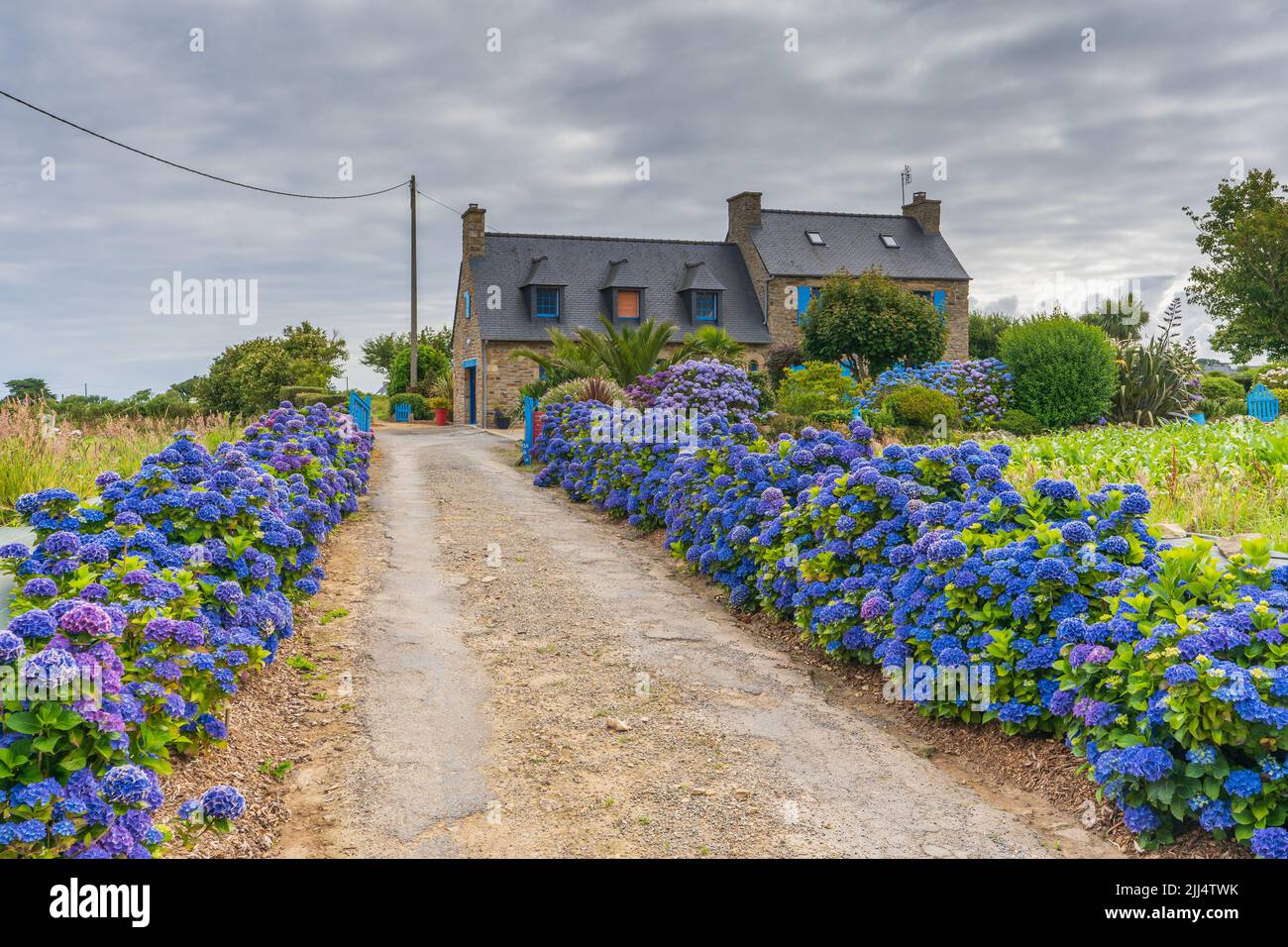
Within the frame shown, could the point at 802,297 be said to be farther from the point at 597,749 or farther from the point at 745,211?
the point at 597,749

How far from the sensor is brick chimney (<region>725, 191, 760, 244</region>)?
113ft

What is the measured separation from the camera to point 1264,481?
8.66 metres

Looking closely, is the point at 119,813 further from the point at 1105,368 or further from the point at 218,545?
the point at 1105,368

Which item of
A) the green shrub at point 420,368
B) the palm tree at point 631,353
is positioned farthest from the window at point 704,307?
the palm tree at point 631,353

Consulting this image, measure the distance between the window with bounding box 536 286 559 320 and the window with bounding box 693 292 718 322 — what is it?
447 cm

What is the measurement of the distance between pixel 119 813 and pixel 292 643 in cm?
320

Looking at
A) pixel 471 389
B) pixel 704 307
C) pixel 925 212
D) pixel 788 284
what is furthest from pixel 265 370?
pixel 925 212

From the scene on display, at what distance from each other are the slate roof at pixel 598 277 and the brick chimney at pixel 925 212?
23.3 ft

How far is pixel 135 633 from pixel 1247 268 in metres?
35.3

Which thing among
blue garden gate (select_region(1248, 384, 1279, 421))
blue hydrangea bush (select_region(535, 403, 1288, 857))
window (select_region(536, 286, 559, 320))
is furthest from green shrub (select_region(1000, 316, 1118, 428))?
window (select_region(536, 286, 559, 320))

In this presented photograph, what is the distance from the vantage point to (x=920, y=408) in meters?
16.9

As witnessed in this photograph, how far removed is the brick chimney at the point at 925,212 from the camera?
36094 mm

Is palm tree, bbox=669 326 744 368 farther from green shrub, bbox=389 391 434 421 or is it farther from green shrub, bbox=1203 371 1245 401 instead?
green shrub, bbox=1203 371 1245 401
